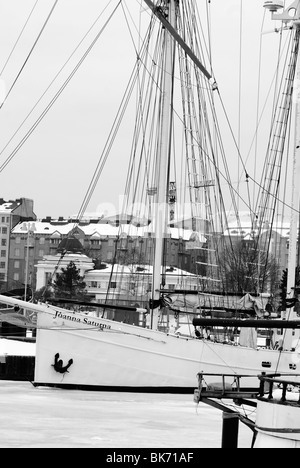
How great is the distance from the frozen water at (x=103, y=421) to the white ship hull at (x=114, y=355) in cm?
105

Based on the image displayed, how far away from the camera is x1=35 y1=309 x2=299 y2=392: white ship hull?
32969 millimetres

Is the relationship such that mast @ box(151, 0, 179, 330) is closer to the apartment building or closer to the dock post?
the dock post

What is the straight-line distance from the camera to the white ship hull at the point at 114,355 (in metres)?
33.0

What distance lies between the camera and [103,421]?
918 inches

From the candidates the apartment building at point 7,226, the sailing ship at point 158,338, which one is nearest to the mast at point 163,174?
the sailing ship at point 158,338

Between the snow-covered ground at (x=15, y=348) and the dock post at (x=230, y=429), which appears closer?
the dock post at (x=230, y=429)

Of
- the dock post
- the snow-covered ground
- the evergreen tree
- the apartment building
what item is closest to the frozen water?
the dock post

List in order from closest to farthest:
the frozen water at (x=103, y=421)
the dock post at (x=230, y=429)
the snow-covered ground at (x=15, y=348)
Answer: the dock post at (x=230, y=429) < the frozen water at (x=103, y=421) < the snow-covered ground at (x=15, y=348)

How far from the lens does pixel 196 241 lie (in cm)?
4319

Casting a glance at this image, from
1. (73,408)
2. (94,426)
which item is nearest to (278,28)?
(73,408)

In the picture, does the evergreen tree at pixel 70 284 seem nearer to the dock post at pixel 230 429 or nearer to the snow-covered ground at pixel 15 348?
the snow-covered ground at pixel 15 348

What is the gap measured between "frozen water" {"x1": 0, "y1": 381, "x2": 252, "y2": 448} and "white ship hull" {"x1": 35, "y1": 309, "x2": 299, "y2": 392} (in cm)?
105

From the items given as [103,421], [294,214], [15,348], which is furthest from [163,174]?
[15,348]
